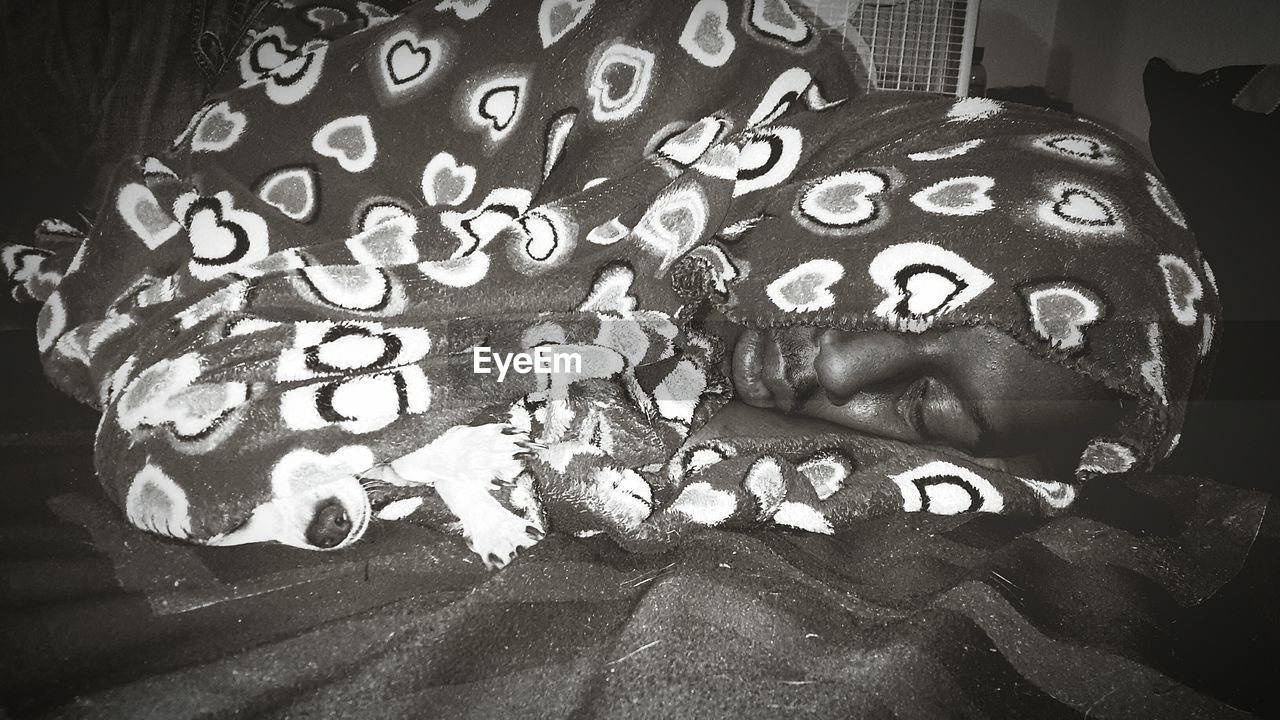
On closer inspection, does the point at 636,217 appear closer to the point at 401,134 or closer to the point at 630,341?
the point at 630,341

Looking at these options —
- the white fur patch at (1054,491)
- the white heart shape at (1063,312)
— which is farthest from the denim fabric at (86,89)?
the white fur patch at (1054,491)

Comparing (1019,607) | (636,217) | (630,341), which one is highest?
(636,217)

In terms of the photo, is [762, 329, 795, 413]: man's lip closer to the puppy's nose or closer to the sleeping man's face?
the sleeping man's face

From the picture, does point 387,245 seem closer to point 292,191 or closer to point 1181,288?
point 292,191

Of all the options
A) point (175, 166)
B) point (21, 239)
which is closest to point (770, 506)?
point (175, 166)

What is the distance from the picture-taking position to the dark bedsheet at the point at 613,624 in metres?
0.36

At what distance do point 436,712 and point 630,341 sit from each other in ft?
1.19

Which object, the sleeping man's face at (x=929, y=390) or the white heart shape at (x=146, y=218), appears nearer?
the sleeping man's face at (x=929, y=390)

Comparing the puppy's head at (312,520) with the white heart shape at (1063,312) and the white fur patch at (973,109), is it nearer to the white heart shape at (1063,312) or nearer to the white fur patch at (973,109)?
the white heart shape at (1063,312)

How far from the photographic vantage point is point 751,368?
0.68m

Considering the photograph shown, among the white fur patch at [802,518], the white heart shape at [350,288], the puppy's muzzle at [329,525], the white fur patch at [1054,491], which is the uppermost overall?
the white heart shape at [350,288]

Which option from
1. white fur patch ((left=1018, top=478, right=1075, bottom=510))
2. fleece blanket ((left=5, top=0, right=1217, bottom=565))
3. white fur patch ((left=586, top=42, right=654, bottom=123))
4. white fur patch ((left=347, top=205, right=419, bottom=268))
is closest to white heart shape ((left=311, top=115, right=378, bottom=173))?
fleece blanket ((left=5, top=0, right=1217, bottom=565))

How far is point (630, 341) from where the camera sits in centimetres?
59

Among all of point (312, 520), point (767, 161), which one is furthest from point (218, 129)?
point (767, 161)
